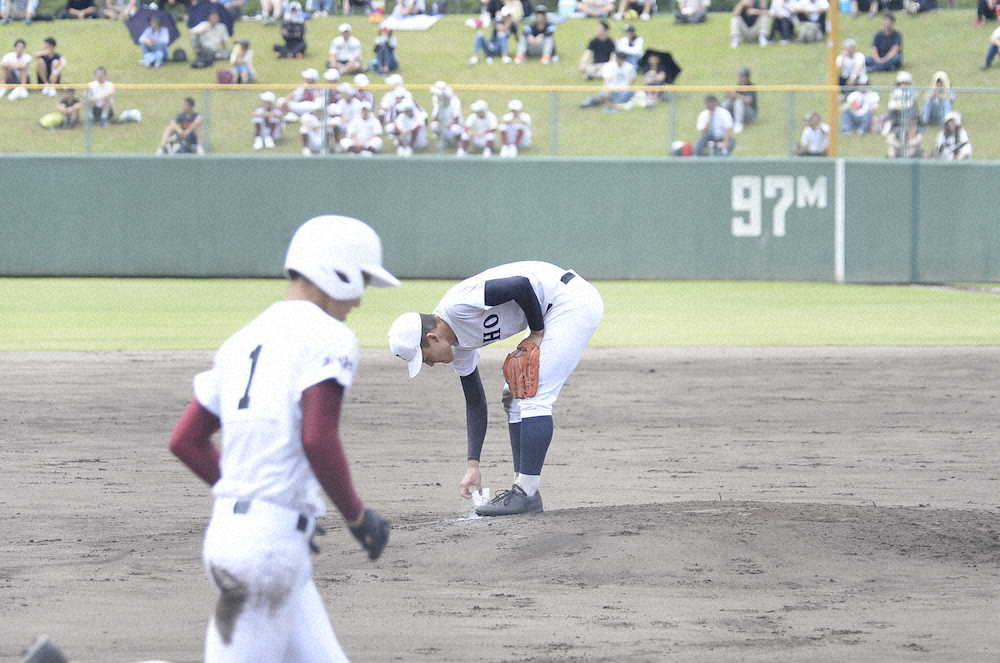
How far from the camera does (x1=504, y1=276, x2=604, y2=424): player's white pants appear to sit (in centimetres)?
811

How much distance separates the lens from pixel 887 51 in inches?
1163

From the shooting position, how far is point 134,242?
81.3ft

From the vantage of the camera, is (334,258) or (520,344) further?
(520,344)

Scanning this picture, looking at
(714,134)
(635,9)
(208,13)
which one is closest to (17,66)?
(208,13)

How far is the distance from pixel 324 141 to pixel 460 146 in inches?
88.5

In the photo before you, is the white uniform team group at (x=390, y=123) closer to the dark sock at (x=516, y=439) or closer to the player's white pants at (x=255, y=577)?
the dark sock at (x=516, y=439)

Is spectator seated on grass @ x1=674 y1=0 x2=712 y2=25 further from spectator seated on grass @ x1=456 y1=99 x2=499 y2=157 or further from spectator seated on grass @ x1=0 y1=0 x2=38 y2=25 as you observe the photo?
spectator seated on grass @ x1=0 y1=0 x2=38 y2=25

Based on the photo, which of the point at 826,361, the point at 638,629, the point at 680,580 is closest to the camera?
the point at 638,629

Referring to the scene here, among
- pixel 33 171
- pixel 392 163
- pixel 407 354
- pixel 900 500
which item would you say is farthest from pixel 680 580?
pixel 33 171

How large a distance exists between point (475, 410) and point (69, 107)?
18.2 metres

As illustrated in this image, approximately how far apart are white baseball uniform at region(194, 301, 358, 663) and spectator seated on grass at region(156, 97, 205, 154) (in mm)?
21264

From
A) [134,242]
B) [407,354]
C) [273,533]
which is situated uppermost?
[273,533]

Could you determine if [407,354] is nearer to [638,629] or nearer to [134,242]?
[638,629]

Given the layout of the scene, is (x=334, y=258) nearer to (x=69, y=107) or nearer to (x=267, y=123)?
(x=267, y=123)
